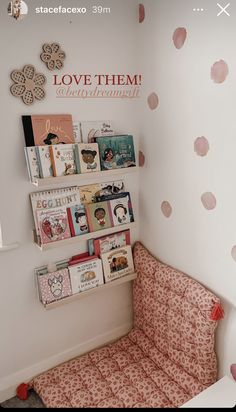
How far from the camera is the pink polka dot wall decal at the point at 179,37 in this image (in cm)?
167

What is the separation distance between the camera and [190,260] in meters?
1.91

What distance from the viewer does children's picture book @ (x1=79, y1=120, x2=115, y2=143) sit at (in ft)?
6.17

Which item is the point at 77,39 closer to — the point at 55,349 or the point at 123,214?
the point at 123,214

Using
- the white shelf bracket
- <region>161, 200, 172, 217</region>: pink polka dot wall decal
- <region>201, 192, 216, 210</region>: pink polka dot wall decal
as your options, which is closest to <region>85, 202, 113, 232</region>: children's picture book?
<region>161, 200, 172, 217</region>: pink polka dot wall decal

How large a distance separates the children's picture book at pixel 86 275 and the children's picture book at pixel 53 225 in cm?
22

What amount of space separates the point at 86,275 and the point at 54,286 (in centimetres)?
20

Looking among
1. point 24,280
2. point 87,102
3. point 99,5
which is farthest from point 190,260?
point 99,5

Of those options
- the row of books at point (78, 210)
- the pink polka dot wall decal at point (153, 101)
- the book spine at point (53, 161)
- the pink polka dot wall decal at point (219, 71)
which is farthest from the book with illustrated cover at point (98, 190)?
the pink polka dot wall decal at point (219, 71)

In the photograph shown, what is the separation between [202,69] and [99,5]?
648 mm

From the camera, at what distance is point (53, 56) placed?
5.58 feet

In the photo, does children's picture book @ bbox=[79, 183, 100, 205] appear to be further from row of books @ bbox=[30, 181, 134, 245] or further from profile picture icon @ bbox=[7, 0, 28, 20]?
profile picture icon @ bbox=[7, 0, 28, 20]

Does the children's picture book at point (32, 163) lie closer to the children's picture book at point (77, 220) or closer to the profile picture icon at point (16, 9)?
the children's picture book at point (77, 220)

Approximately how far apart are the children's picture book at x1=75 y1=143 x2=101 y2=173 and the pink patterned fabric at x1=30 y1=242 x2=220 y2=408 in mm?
662

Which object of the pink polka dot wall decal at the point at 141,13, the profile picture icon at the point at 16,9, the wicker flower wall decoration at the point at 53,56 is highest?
the pink polka dot wall decal at the point at 141,13
